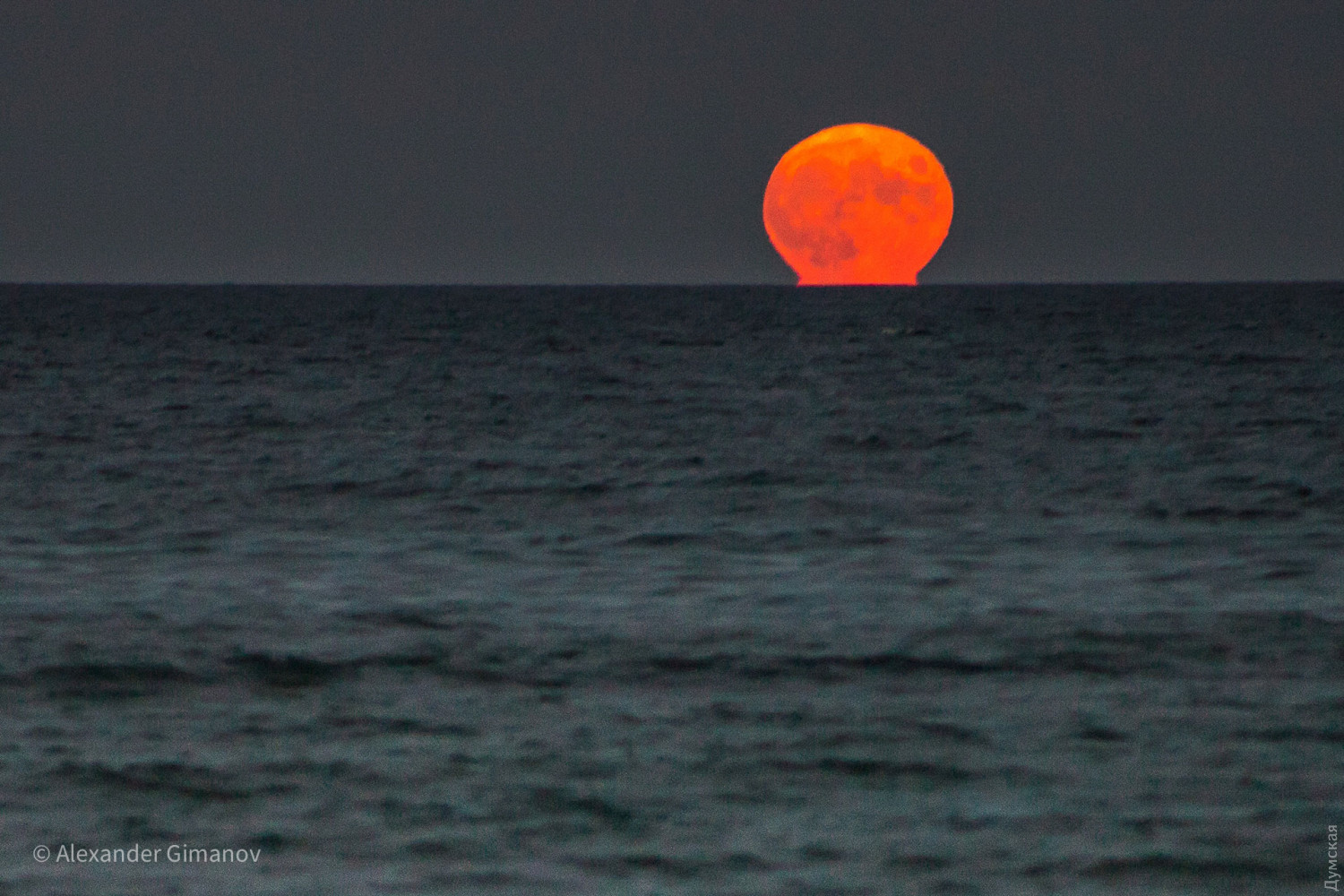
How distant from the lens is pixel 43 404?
44.5 meters

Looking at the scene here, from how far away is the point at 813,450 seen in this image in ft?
107

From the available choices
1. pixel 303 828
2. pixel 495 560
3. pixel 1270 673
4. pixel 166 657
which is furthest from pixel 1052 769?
pixel 495 560

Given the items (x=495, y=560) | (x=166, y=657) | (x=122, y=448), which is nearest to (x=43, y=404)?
(x=122, y=448)

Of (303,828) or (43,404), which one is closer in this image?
(303,828)

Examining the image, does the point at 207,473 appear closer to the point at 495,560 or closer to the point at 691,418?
the point at 495,560

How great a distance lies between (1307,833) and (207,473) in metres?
22.1

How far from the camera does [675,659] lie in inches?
571

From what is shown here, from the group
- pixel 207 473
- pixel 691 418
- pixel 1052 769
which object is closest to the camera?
pixel 1052 769

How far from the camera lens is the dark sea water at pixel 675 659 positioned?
10.1 m

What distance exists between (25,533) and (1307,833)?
1654 centimetres

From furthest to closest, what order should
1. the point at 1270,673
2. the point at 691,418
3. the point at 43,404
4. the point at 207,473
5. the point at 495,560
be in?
1. the point at 43,404
2. the point at 691,418
3. the point at 207,473
4. the point at 495,560
5. the point at 1270,673

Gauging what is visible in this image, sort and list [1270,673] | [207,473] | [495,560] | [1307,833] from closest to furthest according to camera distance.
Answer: [1307,833] < [1270,673] < [495,560] < [207,473]

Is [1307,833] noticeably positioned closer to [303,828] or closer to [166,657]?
[303,828]

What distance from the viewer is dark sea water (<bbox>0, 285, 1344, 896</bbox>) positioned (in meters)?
10.1
